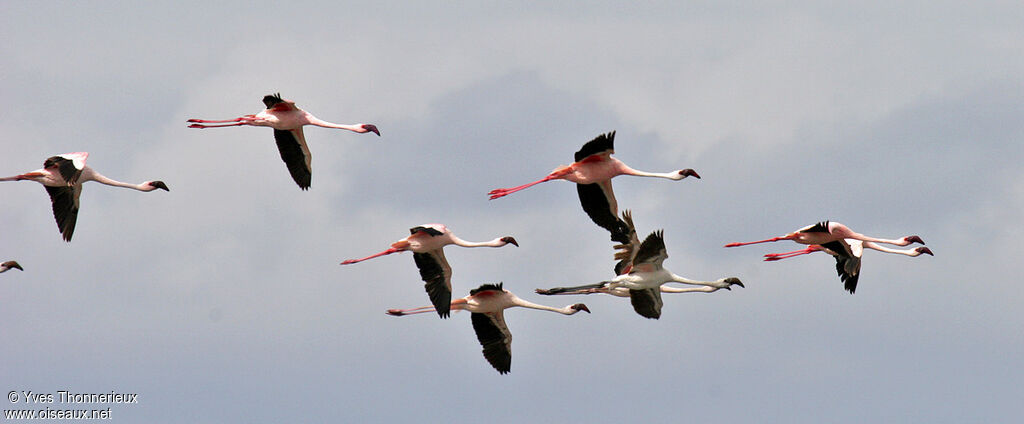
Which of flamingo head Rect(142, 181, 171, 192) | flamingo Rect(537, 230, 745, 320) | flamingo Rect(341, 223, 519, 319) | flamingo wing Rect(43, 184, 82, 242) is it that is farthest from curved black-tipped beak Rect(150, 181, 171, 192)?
flamingo Rect(537, 230, 745, 320)

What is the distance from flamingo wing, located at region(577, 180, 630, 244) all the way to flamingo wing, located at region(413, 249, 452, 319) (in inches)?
111

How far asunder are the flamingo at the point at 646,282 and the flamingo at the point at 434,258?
6.02 ft

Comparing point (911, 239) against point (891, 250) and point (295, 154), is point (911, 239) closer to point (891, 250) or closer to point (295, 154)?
point (891, 250)

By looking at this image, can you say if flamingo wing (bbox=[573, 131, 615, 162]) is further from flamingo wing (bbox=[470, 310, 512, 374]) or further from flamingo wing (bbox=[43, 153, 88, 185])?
flamingo wing (bbox=[43, 153, 88, 185])

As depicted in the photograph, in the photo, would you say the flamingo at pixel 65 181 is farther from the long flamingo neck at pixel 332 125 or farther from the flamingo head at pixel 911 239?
the flamingo head at pixel 911 239

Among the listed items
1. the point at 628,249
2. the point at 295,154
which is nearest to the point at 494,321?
the point at 628,249

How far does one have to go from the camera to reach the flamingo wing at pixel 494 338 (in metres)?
36.7

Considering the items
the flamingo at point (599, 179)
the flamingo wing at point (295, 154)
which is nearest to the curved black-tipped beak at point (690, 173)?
the flamingo at point (599, 179)

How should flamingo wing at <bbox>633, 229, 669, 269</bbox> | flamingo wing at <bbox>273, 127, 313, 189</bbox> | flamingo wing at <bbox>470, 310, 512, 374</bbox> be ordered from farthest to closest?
flamingo wing at <bbox>470, 310, 512, 374</bbox>
flamingo wing at <bbox>273, 127, 313, 189</bbox>
flamingo wing at <bbox>633, 229, 669, 269</bbox>

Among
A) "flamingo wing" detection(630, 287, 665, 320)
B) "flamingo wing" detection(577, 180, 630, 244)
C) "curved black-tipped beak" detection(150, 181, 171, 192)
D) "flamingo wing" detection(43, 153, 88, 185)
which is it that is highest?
"curved black-tipped beak" detection(150, 181, 171, 192)

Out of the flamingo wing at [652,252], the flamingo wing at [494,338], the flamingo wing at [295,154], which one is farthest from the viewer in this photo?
the flamingo wing at [494,338]

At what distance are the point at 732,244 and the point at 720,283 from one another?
2.30m

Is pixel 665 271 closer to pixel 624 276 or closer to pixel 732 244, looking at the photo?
pixel 624 276

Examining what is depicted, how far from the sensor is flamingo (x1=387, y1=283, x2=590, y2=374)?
36.0 meters
